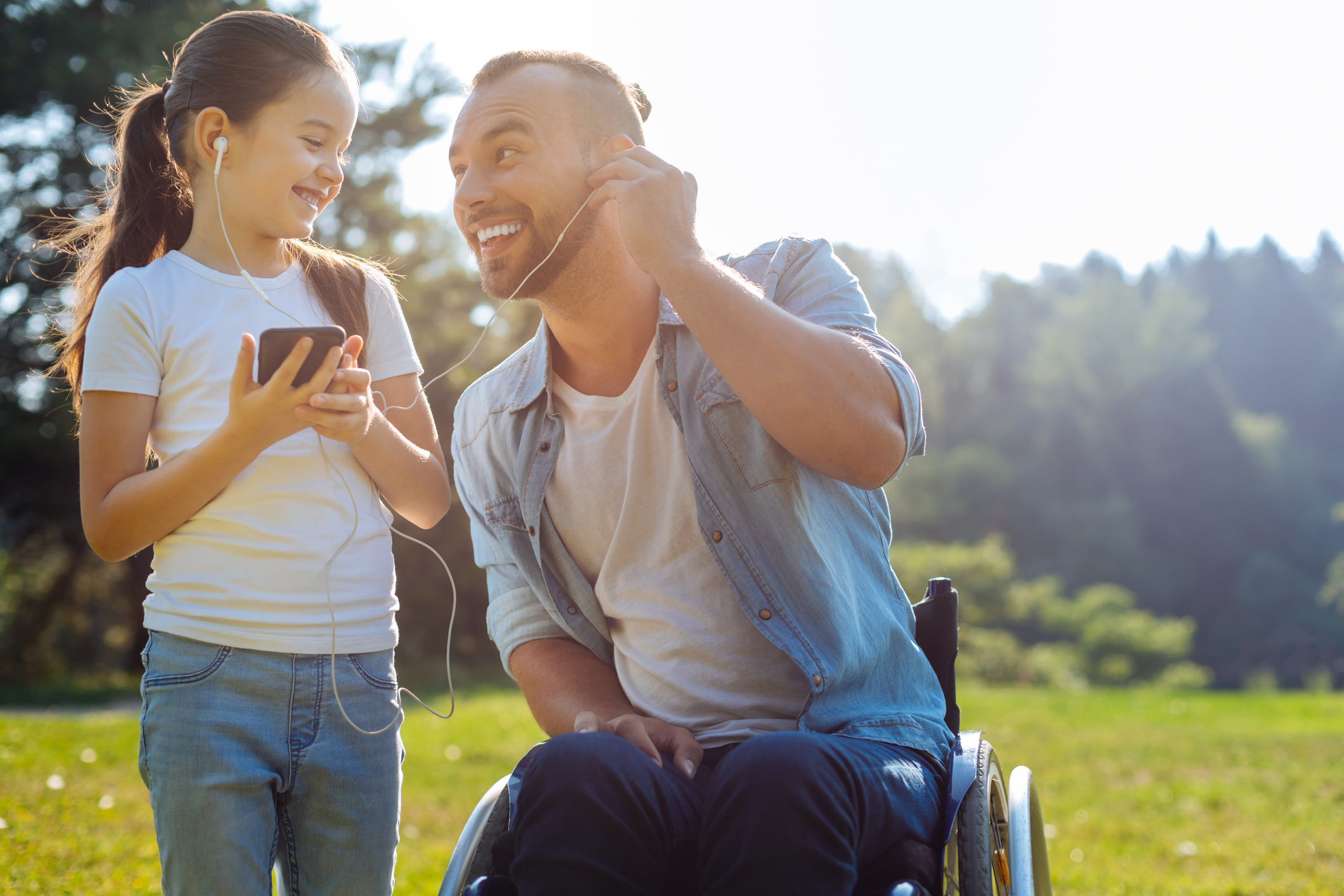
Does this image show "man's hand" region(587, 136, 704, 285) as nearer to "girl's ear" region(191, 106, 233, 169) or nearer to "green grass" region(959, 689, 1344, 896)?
"girl's ear" region(191, 106, 233, 169)

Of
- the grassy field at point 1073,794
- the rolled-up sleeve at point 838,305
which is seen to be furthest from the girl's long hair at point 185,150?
the grassy field at point 1073,794

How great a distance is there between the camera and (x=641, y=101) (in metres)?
2.39

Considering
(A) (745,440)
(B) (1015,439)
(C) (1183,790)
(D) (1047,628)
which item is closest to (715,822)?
(A) (745,440)

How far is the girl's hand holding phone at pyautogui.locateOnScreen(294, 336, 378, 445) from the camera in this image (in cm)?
161

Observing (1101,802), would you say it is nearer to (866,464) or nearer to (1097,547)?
(866,464)

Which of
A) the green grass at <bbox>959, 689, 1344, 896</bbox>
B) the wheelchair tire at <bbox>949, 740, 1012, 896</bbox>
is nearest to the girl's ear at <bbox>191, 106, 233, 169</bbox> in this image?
the wheelchair tire at <bbox>949, 740, 1012, 896</bbox>

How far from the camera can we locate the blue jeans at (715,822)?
136 cm

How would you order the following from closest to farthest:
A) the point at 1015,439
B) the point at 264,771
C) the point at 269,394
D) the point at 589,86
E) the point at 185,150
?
the point at 269,394, the point at 264,771, the point at 185,150, the point at 589,86, the point at 1015,439

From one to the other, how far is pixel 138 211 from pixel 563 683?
1185 millimetres

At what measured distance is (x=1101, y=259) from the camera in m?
56.8

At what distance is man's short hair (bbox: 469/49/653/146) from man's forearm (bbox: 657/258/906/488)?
0.60 meters

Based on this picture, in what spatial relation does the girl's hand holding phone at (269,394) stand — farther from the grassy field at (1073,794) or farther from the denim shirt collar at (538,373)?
the grassy field at (1073,794)

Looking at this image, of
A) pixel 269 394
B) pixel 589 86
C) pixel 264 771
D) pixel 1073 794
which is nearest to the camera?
pixel 269 394

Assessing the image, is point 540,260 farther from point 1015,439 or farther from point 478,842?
point 1015,439
